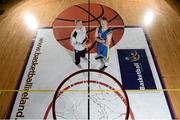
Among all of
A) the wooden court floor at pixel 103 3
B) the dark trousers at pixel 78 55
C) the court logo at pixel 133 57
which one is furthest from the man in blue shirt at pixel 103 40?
the wooden court floor at pixel 103 3

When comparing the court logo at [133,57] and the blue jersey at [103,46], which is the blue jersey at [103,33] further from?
the court logo at [133,57]

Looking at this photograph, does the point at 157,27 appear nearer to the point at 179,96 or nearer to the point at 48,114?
the point at 179,96

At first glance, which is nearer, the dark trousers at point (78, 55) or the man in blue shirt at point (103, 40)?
the man in blue shirt at point (103, 40)

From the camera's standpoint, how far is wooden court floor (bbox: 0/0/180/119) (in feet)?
11.4

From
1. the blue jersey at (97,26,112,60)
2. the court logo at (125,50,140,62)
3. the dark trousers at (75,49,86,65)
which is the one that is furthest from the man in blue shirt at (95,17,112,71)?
the court logo at (125,50,140,62)

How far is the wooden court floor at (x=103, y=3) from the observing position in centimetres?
346

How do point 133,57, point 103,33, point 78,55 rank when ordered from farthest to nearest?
point 133,57 < point 78,55 < point 103,33

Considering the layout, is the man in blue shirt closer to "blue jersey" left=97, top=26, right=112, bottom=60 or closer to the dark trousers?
"blue jersey" left=97, top=26, right=112, bottom=60

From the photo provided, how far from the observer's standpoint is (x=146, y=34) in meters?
4.19

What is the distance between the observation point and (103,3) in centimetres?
498

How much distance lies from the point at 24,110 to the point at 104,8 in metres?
2.77

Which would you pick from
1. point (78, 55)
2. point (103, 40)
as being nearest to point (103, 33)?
point (103, 40)

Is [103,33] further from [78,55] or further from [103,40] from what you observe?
[78,55]

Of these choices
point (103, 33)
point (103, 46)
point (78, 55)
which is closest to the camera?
point (103, 33)
